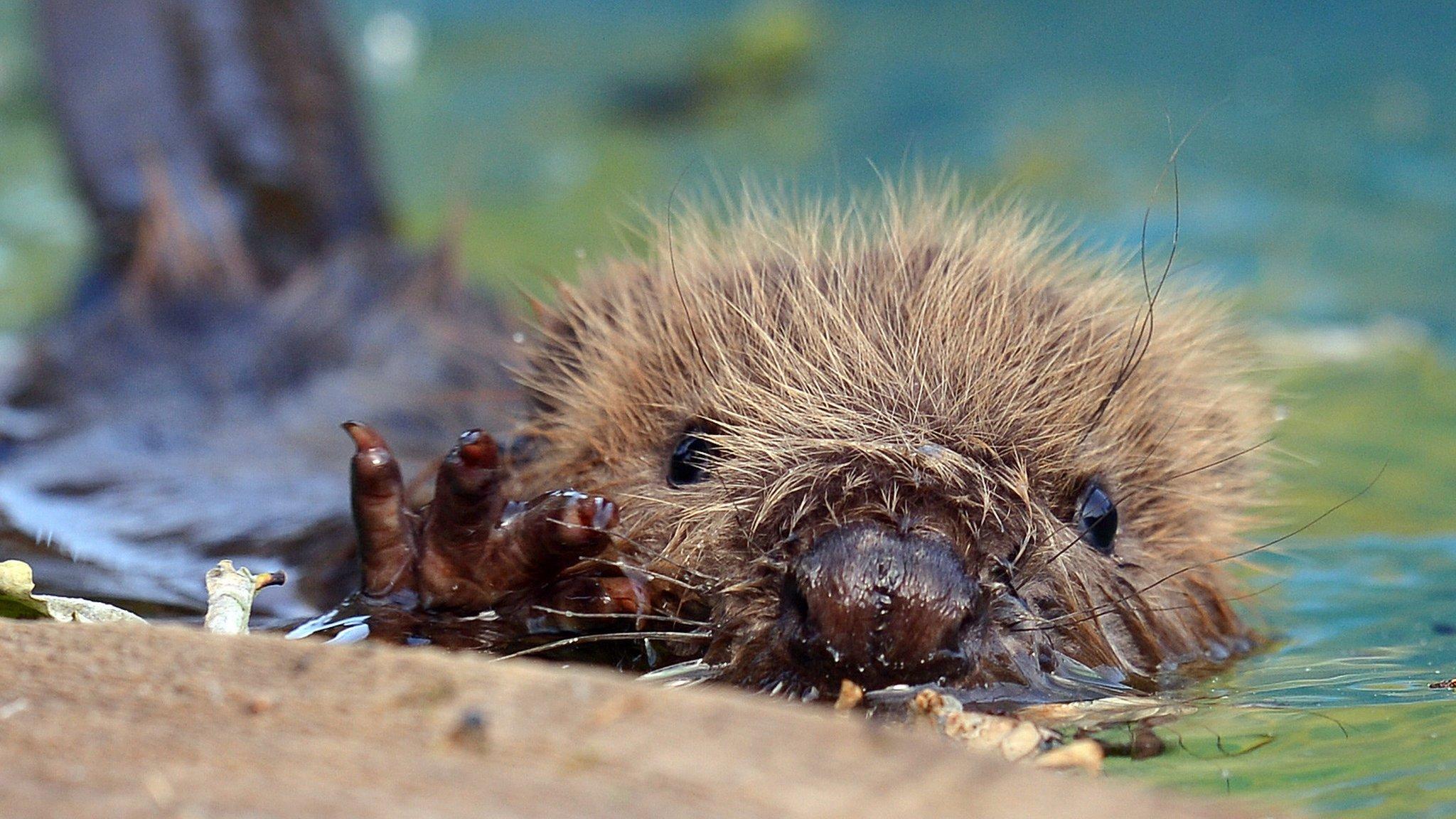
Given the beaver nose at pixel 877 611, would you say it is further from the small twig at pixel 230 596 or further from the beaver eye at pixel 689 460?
the small twig at pixel 230 596

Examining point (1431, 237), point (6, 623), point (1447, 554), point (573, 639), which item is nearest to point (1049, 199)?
point (1431, 237)

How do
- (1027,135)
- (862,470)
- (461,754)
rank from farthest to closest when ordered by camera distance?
1. (1027,135)
2. (862,470)
3. (461,754)

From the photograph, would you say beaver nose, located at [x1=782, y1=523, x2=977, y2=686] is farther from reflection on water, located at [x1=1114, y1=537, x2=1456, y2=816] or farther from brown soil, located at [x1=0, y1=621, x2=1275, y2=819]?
brown soil, located at [x1=0, y1=621, x2=1275, y2=819]

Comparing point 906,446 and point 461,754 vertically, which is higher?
point 906,446

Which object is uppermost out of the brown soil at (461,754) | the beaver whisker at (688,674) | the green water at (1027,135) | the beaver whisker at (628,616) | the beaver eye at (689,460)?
the green water at (1027,135)

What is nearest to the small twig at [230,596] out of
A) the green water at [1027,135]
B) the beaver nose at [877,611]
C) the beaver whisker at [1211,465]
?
the beaver nose at [877,611]

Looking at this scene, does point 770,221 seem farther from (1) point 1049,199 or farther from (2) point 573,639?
→ (1) point 1049,199

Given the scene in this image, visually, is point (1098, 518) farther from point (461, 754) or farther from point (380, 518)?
point (461, 754)

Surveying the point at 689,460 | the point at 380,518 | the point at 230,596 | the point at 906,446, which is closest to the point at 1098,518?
the point at 906,446
